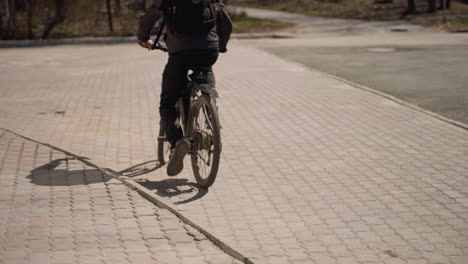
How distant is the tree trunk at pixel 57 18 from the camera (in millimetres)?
22312

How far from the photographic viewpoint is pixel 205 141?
6551 mm

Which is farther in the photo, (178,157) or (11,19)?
(11,19)

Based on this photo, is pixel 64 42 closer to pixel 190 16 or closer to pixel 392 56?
pixel 392 56

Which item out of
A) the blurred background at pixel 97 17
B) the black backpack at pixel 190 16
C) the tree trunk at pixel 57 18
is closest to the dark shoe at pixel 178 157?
the black backpack at pixel 190 16

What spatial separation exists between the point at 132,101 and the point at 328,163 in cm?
463

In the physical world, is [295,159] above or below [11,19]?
below

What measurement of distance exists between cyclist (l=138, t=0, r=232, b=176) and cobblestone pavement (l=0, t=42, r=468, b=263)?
2.80 ft

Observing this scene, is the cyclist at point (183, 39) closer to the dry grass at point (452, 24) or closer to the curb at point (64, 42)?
the curb at point (64, 42)

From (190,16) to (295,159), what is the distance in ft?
6.82

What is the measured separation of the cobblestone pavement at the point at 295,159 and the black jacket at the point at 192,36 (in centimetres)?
120

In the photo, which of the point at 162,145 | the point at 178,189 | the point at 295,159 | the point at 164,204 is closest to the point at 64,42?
the point at 162,145

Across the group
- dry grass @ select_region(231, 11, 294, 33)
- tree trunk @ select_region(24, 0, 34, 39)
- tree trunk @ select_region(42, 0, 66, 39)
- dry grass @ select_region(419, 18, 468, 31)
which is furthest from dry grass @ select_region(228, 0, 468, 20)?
tree trunk @ select_region(24, 0, 34, 39)

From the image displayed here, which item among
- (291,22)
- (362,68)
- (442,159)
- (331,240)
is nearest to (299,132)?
(442,159)

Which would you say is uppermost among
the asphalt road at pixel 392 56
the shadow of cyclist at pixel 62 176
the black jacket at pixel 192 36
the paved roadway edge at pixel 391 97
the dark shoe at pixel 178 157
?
the black jacket at pixel 192 36
